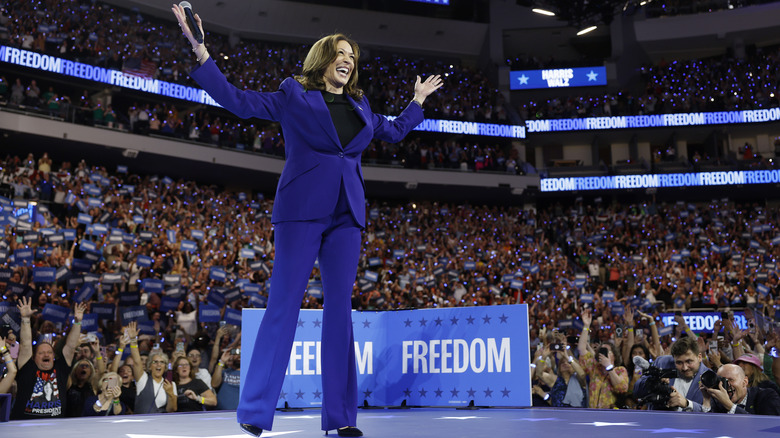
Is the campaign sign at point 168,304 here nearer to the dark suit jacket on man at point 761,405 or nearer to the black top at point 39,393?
the black top at point 39,393

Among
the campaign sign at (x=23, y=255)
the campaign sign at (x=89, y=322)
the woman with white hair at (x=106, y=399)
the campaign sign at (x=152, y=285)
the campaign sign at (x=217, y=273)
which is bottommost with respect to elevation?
the woman with white hair at (x=106, y=399)

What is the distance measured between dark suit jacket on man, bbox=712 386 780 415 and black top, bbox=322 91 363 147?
8.82 ft

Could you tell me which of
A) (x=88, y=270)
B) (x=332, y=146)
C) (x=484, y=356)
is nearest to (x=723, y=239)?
(x=88, y=270)

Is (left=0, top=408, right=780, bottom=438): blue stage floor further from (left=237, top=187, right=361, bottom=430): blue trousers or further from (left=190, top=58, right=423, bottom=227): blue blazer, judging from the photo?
(left=190, top=58, right=423, bottom=227): blue blazer

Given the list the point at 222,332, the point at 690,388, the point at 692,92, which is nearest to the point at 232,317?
the point at 222,332

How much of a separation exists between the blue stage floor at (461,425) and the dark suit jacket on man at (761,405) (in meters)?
0.51

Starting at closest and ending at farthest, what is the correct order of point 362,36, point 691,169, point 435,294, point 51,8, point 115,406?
point 115,406
point 435,294
point 51,8
point 691,169
point 362,36

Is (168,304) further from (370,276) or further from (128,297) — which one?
(370,276)

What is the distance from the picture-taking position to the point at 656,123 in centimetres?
2961

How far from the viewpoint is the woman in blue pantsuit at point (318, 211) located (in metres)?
3.10

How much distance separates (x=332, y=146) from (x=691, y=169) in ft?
91.8

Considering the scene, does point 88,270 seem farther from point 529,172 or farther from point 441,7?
point 441,7

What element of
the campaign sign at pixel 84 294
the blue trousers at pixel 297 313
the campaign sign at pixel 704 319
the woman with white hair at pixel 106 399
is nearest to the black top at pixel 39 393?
the woman with white hair at pixel 106 399

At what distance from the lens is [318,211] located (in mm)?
3193
